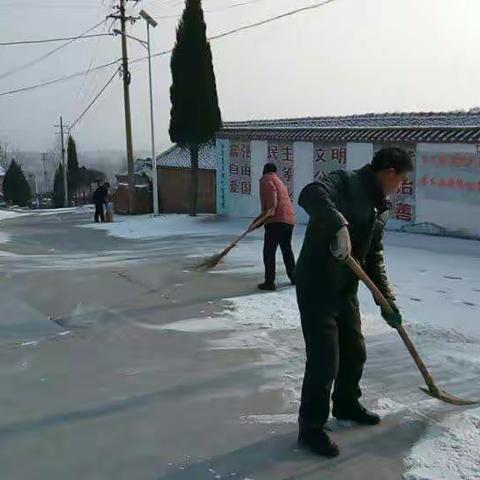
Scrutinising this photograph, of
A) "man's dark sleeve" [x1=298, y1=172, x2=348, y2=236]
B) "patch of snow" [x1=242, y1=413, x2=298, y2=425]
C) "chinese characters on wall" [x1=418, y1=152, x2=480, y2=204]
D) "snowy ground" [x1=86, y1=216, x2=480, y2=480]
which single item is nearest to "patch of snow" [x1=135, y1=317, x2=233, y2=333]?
"snowy ground" [x1=86, y1=216, x2=480, y2=480]

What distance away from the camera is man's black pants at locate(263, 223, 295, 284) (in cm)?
752

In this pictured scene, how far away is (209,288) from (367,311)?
A: 2.15 metres

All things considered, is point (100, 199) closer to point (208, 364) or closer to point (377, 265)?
point (208, 364)

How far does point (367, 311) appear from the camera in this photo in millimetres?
6414

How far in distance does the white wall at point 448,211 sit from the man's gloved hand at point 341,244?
9.60 metres

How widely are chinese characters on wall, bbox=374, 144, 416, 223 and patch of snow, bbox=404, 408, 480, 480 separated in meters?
9.80

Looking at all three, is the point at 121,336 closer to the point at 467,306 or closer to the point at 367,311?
the point at 367,311

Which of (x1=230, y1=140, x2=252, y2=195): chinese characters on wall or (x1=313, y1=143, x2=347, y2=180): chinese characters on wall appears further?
(x1=230, y1=140, x2=252, y2=195): chinese characters on wall

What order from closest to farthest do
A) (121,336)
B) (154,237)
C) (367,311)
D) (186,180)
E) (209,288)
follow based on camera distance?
(121,336)
(367,311)
(209,288)
(154,237)
(186,180)

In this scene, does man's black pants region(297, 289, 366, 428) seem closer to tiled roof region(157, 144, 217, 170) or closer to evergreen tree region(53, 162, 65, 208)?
tiled roof region(157, 144, 217, 170)

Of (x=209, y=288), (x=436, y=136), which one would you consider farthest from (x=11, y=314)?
(x=436, y=136)

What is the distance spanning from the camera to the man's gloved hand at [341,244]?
124 inches

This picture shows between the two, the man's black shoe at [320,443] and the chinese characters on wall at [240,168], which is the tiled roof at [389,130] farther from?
the man's black shoe at [320,443]

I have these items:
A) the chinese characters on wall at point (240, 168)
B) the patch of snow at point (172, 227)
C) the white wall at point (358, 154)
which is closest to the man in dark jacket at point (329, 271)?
the patch of snow at point (172, 227)
